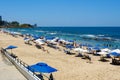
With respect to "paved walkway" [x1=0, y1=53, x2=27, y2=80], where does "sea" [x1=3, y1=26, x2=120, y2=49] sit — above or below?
below

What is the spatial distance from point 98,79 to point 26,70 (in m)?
5.18

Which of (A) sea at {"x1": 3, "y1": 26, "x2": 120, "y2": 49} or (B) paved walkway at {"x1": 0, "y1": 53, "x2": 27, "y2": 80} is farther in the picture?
(A) sea at {"x1": 3, "y1": 26, "x2": 120, "y2": 49}

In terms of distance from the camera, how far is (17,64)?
18.2 meters

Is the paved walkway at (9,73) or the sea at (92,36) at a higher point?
the paved walkway at (9,73)

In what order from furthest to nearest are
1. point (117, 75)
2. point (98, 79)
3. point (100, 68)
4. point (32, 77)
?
point (100, 68), point (117, 75), point (98, 79), point (32, 77)

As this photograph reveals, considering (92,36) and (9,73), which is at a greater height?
(9,73)

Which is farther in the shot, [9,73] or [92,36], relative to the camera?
[92,36]

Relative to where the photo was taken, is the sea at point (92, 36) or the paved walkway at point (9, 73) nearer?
the paved walkway at point (9, 73)

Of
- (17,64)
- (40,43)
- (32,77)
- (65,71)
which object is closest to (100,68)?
(65,71)

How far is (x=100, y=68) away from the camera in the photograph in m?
21.3

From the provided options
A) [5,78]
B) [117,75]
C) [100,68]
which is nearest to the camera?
[5,78]

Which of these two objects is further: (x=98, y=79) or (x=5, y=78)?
(x=98, y=79)

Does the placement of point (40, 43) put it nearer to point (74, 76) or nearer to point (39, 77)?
point (74, 76)

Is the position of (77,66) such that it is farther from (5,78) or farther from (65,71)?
(5,78)
